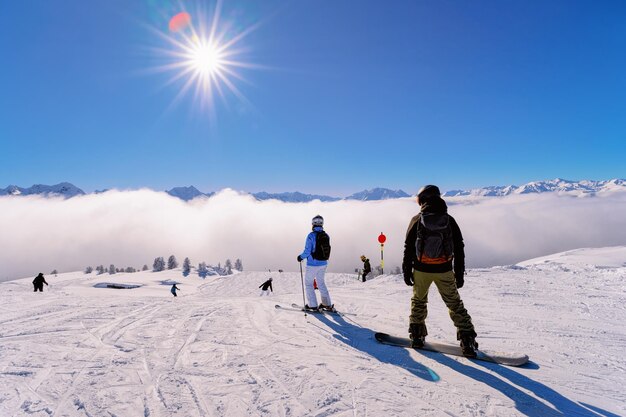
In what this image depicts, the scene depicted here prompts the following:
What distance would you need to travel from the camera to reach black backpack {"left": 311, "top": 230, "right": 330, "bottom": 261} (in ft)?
28.1

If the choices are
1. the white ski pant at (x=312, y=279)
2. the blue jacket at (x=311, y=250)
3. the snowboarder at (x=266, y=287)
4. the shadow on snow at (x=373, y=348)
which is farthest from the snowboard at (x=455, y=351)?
the snowboarder at (x=266, y=287)

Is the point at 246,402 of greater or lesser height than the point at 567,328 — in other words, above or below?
above

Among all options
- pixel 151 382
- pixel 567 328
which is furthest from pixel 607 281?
pixel 151 382

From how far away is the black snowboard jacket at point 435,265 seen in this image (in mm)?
5187

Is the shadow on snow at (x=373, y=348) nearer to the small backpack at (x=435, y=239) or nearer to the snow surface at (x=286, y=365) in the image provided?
the snow surface at (x=286, y=365)

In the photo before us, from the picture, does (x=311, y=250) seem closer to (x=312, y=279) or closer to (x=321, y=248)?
(x=321, y=248)

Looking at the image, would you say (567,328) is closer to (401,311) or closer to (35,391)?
(401,311)

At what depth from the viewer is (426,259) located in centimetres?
522

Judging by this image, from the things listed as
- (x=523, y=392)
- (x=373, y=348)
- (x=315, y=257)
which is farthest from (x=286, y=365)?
(x=315, y=257)

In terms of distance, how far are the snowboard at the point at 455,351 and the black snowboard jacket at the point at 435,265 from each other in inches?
48.9

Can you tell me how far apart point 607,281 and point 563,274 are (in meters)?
2.45

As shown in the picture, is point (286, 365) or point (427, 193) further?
point (427, 193)

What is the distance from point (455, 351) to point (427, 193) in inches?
107

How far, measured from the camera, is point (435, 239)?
201 inches
